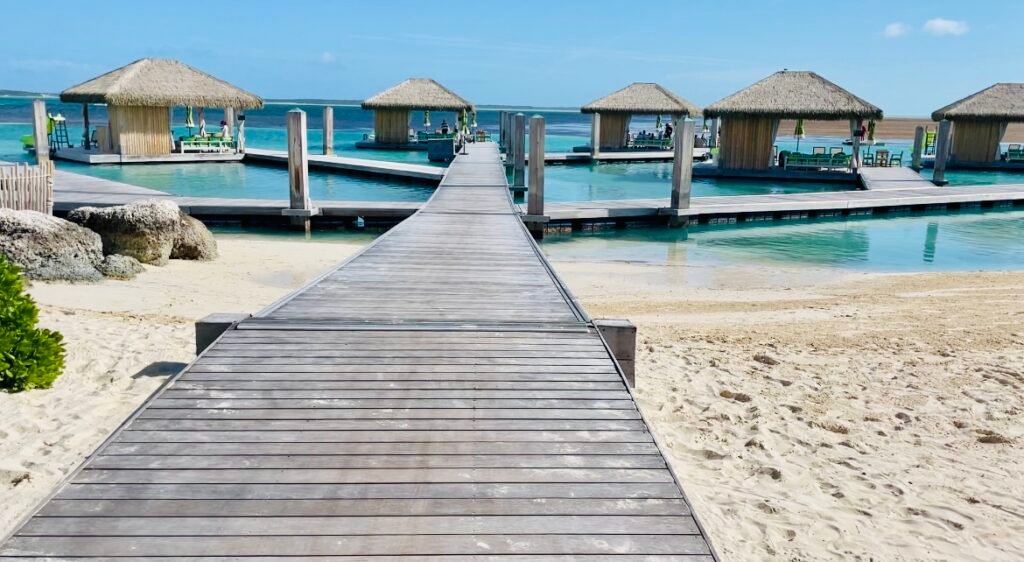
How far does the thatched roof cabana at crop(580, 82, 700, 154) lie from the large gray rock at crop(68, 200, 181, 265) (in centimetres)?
2185

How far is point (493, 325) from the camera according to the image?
15.8 ft

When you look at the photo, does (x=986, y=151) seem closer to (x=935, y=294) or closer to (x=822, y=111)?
(x=822, y=111)

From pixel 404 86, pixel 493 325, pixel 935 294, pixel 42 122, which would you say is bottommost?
pixel 935 294

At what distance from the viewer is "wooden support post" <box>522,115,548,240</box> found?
1248 cm

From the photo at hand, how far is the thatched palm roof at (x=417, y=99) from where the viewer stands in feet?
104

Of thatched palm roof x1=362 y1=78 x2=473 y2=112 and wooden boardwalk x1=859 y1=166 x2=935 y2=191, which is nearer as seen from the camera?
wooden boardwalk x1=859 y1=166 x2=935 y2=191

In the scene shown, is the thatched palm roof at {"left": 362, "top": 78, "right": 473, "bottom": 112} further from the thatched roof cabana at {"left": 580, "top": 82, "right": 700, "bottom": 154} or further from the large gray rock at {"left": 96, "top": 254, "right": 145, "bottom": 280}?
the large gray rock at {"left": 96, "top": 254, "right": 145, "bottom": 280}

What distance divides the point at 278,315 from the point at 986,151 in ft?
102

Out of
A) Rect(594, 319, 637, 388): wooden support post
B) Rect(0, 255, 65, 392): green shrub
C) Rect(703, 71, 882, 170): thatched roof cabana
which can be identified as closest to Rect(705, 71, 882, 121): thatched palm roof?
Rect(703, 71, 882, 170): thatched roof cabana

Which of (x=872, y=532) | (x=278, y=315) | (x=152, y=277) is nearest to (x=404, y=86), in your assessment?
(x=152, y=277)

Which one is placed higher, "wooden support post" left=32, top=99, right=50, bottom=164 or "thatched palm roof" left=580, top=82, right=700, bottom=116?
"thatched palm roof" left=580, top=82, right=700, bottom=116

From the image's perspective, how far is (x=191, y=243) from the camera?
1031 cm

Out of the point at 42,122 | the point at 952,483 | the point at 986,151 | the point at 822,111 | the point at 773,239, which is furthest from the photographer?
the point at 986,151

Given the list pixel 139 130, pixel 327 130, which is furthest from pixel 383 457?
pixel 327 130
